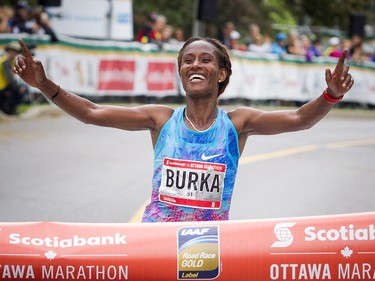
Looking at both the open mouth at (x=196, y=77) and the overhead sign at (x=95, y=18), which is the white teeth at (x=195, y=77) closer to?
the open mouth at (x=196, y=77)

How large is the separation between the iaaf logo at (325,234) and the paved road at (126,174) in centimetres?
477

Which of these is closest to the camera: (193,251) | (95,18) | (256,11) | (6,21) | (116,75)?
(193,251)

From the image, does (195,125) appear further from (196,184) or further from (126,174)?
(126,174)

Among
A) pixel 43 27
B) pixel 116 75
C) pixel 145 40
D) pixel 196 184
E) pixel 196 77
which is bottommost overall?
pixel 196 184

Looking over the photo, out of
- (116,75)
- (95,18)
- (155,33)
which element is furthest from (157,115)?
(95,18)

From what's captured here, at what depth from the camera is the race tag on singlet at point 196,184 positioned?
5121 millimetres

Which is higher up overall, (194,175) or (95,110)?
(95,110)

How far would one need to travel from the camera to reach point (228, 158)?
518cm

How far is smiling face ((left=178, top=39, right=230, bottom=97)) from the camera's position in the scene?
5086mm

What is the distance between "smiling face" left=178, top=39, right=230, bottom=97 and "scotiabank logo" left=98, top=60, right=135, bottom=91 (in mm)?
16209

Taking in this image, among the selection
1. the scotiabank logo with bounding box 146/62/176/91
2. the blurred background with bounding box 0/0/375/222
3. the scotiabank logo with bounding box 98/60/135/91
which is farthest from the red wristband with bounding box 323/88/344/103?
the scotiabank logo with bounding box 146/62/176/91

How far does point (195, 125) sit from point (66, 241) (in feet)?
3.52

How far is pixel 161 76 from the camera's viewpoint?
75.8 feet

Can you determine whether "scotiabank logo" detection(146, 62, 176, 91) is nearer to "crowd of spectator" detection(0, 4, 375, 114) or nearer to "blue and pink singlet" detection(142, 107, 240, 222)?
"crowd of spectator" detection(0, 4, 375, 114)
